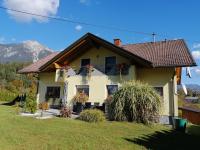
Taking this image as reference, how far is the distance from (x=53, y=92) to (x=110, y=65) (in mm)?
6549

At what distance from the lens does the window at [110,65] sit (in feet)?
66.8

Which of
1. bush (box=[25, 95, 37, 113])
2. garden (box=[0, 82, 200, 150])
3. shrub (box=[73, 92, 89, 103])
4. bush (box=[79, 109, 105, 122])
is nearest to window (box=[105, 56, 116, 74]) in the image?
shrub (box=[73, 92, 89, 103])

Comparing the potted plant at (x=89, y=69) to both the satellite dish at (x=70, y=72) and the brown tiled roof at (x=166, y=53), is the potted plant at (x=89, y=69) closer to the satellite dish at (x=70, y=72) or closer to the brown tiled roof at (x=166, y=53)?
the satellite dish at (x=70, y=72)

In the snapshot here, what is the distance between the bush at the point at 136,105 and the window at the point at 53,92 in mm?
8833

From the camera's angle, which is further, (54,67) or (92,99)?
(54,67)

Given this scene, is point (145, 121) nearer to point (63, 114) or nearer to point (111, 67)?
point (63, 114)

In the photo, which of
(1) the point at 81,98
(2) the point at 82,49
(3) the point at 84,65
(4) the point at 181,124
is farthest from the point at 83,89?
(4) the point at 181,124

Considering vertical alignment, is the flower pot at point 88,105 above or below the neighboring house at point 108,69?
below

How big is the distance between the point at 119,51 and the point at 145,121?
6.67 metres

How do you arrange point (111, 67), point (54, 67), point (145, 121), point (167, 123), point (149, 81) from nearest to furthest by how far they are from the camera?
1. point (145, 121)
2. point (167, 123)
3. point (149, 81)
4. point (111, 67)
5. point (54, 67)

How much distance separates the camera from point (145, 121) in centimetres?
1499

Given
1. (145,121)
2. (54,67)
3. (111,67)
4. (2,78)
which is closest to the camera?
(145,121)

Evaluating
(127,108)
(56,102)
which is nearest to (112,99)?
(127,108)

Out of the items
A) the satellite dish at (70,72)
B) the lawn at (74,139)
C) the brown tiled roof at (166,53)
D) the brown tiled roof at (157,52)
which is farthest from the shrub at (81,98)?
the lawn at (74,139)
